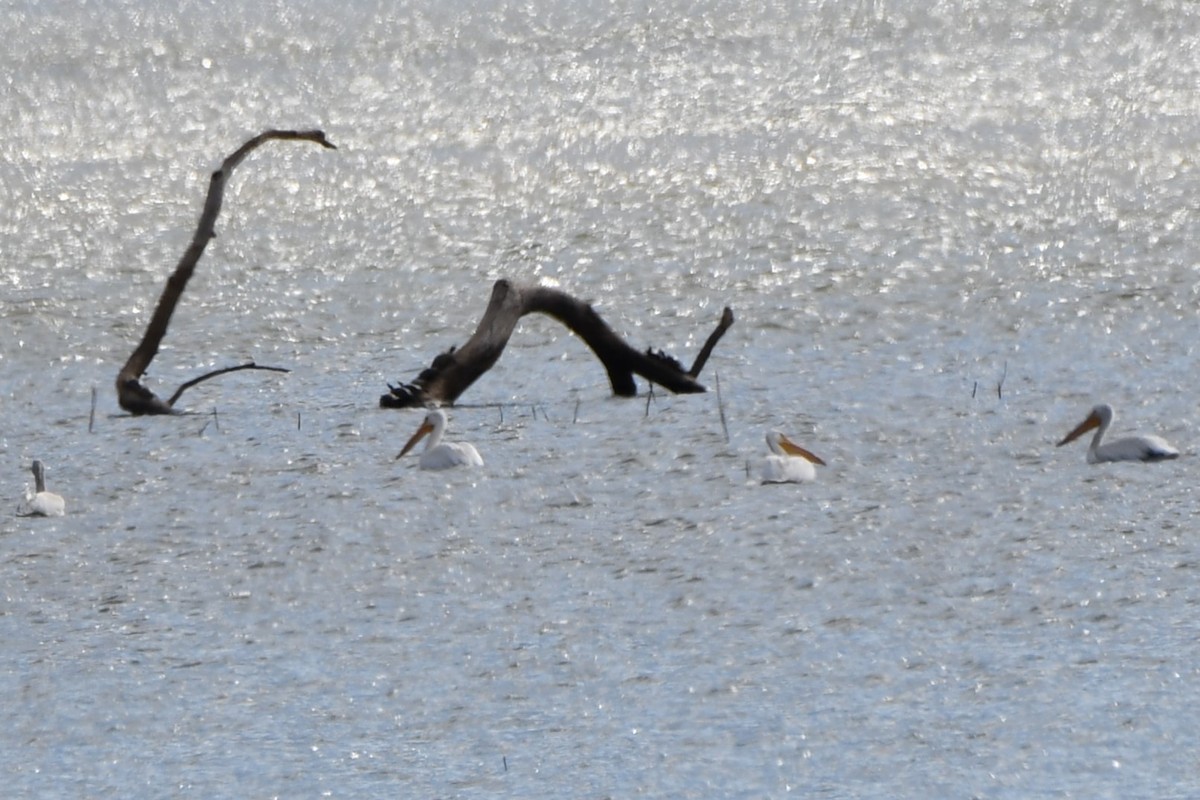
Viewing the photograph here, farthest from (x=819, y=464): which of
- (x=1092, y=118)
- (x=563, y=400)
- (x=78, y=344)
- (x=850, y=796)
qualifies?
(x=1092, y=118)

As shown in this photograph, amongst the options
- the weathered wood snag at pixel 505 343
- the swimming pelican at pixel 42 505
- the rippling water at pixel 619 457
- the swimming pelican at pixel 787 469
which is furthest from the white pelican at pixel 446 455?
the swimming pelican at pixel 42 505

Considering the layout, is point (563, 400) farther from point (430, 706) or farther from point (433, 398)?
point (430, 706)

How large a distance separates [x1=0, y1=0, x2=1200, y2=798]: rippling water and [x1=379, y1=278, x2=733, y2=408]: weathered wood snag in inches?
4.9

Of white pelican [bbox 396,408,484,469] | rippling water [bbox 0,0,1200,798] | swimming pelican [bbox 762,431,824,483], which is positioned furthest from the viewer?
white pelican [bbox 396,408,484,469]

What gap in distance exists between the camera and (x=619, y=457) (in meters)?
7.85

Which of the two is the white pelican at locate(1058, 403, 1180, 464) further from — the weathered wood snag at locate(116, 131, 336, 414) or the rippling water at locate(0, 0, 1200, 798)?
the weathered wood snag at locate(116, 131, 336, 414)

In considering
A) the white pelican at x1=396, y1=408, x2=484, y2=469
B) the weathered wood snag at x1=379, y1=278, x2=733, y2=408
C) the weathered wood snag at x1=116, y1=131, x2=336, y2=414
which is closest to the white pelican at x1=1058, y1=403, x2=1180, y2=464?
the weathered wood snag at x1=379, y1=278, x2=733, y2=408

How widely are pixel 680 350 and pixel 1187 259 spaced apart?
280cm

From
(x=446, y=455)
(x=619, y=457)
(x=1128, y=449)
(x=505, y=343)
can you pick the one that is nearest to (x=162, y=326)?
(x=505, y=343)

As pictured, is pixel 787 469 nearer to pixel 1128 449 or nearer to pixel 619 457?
pixel 619 457

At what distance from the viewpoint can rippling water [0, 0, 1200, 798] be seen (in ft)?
16.5

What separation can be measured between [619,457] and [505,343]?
119 centimetres

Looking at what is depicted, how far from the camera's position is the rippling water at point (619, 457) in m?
5.04

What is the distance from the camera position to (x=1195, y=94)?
17719 millimetres
